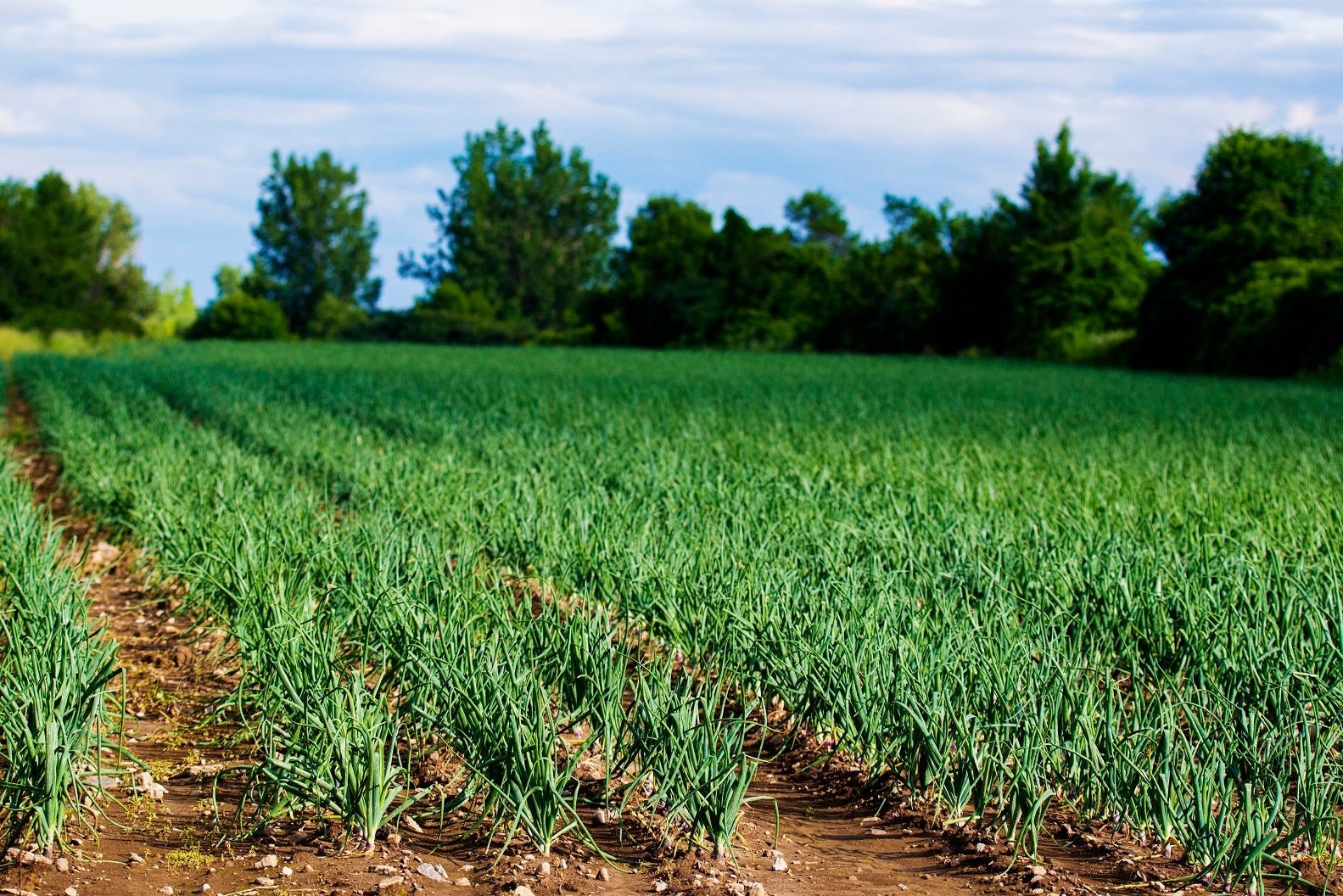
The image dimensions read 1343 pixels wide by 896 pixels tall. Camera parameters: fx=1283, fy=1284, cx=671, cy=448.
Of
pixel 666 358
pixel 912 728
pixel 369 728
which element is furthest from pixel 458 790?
pixel 666 358

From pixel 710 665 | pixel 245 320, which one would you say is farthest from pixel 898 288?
pixel 710 665

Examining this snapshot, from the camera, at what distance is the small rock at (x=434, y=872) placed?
2785 mm

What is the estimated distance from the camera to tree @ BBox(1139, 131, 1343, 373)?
1032 inches

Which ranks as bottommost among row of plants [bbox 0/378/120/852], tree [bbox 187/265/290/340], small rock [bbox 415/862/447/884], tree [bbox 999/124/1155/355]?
small rock [bbox 415/862/447/884]

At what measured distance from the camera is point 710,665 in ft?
12.0

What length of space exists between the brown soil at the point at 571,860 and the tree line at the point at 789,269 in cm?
2216

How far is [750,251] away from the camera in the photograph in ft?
174

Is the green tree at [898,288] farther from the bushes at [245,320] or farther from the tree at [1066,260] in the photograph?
the bushes at [245,320]

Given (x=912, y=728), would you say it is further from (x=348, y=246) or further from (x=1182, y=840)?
(x=348, y=246)

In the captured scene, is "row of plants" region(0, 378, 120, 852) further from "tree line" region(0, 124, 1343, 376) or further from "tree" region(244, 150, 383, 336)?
"tree" region(244, 150, 383, 336)

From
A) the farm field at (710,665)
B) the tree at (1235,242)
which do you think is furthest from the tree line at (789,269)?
the farm field at (710,665)

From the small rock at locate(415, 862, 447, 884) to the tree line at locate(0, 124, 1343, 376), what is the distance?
75.4 ft

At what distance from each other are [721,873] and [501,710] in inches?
24.3

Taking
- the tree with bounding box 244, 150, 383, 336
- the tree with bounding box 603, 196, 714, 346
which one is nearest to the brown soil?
the tree with bounding box 603, 196, 714, 346
